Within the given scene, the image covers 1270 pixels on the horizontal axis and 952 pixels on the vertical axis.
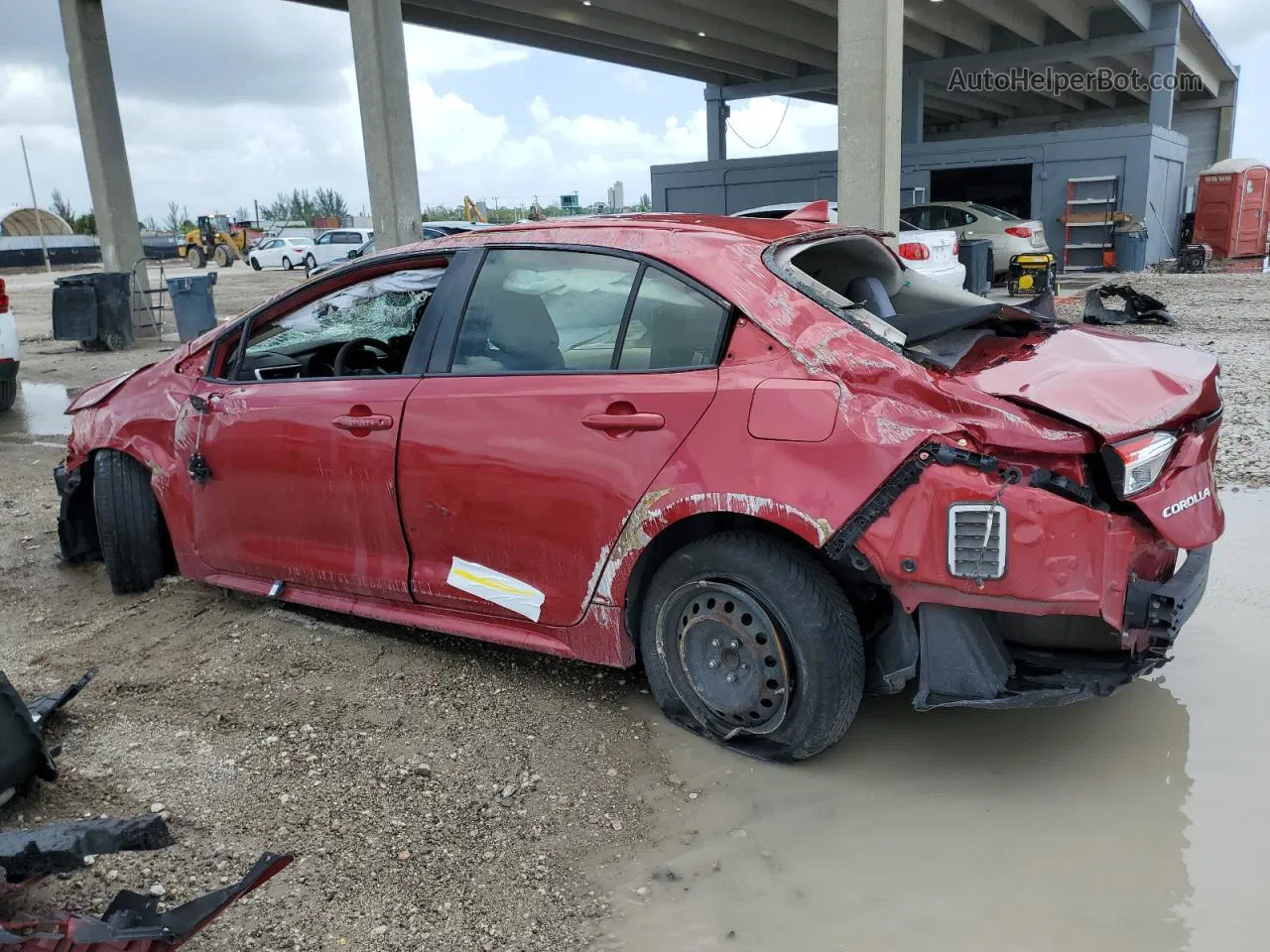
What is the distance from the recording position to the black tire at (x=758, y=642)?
2.69 meters

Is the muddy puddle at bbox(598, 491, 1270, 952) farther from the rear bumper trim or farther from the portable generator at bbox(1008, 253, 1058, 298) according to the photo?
the portable generator at bbox(1008, 253, 1058, 298)

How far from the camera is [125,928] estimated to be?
1896mm

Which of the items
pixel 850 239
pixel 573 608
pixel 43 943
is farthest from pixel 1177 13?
pixel 43 943

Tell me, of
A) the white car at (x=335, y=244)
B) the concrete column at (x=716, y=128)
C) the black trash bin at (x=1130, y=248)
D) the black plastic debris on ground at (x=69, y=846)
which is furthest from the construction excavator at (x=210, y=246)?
the black plastic debris on ground at (x=69, y=846)

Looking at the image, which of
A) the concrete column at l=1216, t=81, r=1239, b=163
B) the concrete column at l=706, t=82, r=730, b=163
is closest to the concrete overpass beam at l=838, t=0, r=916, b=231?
the concrete column at l=706, t=82, r=730, b=163

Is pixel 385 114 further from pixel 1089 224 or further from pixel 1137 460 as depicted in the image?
pixel 1089 224

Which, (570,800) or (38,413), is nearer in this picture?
(570,800)

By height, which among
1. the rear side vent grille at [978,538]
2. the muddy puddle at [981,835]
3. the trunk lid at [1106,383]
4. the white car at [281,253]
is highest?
the white car at [281,253]

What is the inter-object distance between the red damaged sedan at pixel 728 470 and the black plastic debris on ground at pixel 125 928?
4.56ft

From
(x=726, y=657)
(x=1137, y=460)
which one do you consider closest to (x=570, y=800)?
(x=726, y=657)

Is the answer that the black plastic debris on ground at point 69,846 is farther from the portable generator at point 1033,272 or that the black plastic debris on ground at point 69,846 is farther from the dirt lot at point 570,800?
the portable generator at point 1033,272

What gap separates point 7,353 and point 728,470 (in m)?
8.27

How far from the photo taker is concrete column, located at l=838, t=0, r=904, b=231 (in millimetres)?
9625

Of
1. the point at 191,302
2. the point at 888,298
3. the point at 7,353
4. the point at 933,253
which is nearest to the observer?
the point at 888,298
